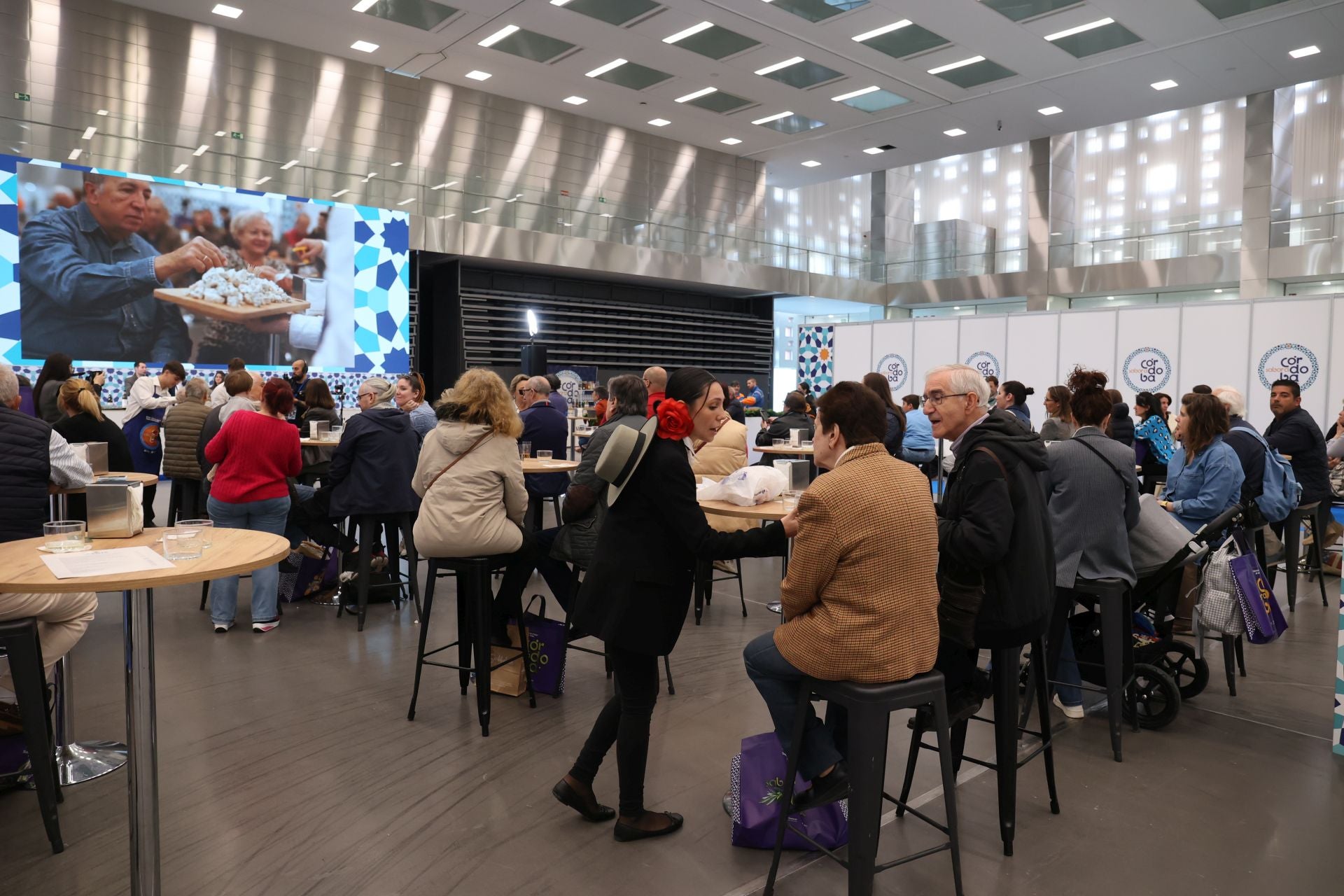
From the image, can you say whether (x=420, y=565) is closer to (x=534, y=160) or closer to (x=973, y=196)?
(x=534, y=160)

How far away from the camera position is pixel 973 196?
69.1ft

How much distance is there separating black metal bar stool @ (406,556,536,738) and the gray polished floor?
0.33 ft

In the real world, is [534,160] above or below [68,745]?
above

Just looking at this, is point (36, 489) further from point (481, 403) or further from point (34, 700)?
point (481, 403)

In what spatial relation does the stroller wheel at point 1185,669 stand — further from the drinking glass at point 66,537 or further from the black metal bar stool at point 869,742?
the drinking glass at point 66,537

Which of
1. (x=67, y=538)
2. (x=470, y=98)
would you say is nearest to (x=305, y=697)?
(x=67, y=538)

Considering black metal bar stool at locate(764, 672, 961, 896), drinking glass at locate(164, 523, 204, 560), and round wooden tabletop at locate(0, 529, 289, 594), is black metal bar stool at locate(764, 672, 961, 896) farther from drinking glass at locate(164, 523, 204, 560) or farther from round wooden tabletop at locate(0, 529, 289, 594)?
drinking glass at locate(164, 523, 204, 560)

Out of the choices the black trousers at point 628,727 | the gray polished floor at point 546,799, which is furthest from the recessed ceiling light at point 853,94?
the black trousers at point 628,727

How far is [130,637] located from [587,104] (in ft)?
46.6

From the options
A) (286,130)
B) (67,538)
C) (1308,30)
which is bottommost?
(67,538)

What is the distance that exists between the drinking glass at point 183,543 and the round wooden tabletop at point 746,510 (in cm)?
152

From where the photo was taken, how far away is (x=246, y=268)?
1142cm

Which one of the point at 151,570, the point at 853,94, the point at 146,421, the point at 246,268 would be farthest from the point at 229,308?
the point at 151,570

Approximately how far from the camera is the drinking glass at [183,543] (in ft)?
6.94
